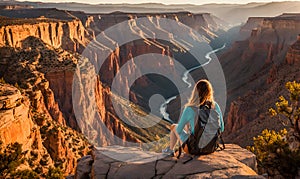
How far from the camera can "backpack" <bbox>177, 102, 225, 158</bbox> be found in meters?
9.21

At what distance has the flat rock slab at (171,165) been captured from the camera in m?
8.80

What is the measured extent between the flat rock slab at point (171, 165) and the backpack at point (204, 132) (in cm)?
28

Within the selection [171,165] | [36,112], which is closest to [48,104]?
[36,112]

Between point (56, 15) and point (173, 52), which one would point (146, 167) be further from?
point (173, 52)

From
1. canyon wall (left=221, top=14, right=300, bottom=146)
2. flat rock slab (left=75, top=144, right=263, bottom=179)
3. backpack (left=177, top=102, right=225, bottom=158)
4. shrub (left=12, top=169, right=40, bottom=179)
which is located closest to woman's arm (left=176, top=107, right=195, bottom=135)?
backpack (left=177, top=102, right=225, bottom=158)

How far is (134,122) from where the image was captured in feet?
168

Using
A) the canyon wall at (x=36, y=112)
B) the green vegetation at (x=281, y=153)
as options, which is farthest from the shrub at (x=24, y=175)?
the green vegetation at (x=281, y=153)

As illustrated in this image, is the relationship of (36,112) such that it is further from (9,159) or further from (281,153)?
(281,153)

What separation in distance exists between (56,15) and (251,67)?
55181mm

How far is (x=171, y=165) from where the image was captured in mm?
9234

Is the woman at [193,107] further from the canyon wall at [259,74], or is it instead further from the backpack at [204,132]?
the canyon wall at [259,74]

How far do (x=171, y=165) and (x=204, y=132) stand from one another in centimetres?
131

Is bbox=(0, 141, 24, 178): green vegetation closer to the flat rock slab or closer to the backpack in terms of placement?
the flat rock slab

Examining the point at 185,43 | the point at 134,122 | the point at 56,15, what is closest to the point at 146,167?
the point at 134,122
